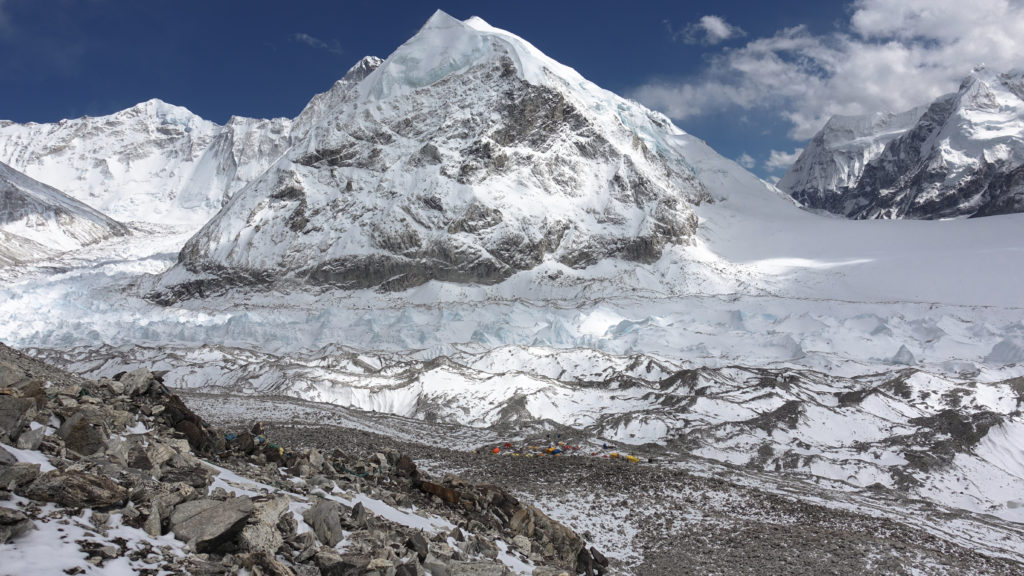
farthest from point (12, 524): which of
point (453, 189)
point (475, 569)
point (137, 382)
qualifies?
point (453, 189)

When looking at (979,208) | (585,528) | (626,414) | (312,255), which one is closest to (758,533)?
(585,528)

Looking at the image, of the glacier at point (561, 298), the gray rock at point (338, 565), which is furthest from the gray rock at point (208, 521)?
the glacier at point (561, 298)

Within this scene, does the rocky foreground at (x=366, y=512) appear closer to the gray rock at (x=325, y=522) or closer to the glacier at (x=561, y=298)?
the gray rock at (x=325, y=522)

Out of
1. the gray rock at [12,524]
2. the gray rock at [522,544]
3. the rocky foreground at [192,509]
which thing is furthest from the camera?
the gray rock at [522,544]

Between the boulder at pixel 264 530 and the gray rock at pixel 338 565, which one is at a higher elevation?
the boulder at pixel 264 530

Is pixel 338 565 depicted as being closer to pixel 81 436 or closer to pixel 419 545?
pixel 419 545

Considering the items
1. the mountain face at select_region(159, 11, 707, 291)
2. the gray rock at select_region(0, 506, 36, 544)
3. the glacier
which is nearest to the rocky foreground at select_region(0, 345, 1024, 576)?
the gray rock at select_region(0, 506, 36, 544)
